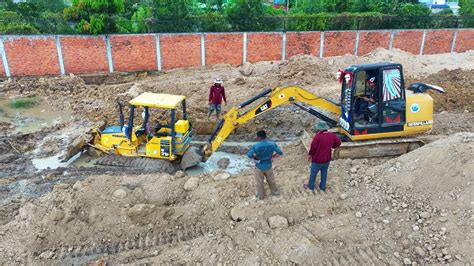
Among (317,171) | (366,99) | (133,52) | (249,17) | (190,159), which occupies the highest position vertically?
(249,17)

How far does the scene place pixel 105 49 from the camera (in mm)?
18906

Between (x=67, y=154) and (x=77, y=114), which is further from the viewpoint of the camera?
(x=77, y=114)

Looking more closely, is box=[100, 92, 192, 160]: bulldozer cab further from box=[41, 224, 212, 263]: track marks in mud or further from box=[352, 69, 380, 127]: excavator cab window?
box=[352, 69, 380, 127]: excavator cab window

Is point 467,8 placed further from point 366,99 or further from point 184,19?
point 366,99

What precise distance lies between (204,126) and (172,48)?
874 centimetres

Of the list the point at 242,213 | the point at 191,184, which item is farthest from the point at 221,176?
the point at 242,213

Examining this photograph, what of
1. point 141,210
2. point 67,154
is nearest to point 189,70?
point 67,154

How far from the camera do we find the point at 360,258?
19.4 feet

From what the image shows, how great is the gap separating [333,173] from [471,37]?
63.8 ft

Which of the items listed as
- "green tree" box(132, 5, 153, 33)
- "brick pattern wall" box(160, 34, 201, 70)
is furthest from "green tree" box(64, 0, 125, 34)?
"brick pattern wall" box(160, 34, 201, 70)

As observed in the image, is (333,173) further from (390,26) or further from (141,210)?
(390,26)

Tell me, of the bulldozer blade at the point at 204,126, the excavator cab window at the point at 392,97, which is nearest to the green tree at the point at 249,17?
the bulldozer blade at the point at 204,126

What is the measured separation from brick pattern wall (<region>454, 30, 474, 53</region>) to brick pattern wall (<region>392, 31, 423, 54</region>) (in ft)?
8.21

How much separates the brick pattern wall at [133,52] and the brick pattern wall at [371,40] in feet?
35.7
